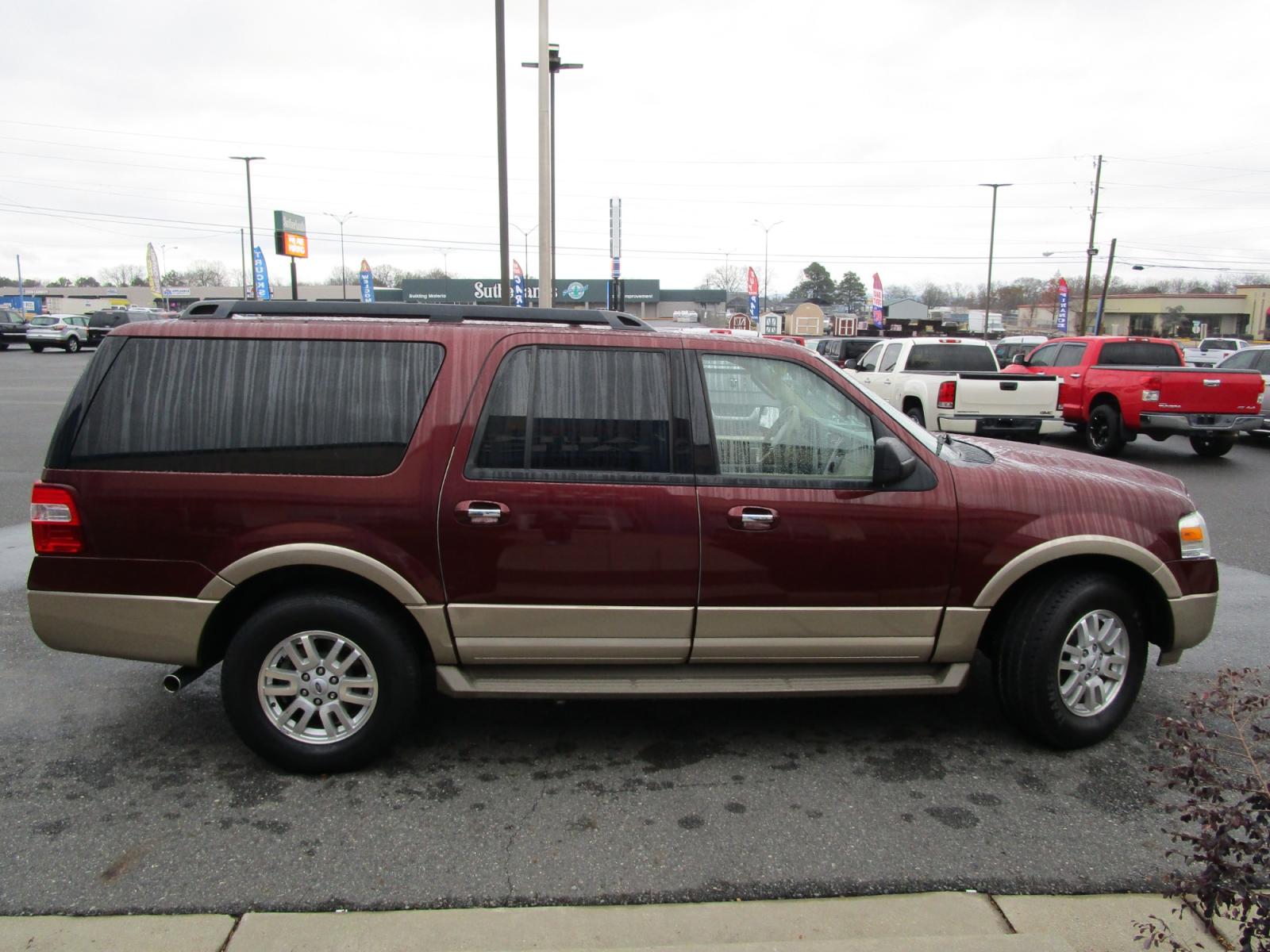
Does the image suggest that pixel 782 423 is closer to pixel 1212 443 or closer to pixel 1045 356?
pixel 1212 443

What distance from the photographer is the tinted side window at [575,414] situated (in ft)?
12.2

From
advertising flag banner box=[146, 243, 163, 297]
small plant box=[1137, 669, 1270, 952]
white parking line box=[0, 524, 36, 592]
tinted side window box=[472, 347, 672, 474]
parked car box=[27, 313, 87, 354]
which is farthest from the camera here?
advertising flag banner box=[146, 243, 163, 297]

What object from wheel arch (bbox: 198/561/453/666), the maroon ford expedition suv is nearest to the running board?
the maroon ford expedition suv

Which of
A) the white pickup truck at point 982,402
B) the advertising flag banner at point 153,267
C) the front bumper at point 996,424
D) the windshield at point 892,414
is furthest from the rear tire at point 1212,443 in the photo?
the advertising flag banner at point 153,267

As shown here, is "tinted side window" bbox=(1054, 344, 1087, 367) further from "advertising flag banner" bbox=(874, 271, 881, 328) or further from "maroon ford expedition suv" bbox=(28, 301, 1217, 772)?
"advertising flag banner" bbox=(874, 271, 881, 328)

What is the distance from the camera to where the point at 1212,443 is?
45.6 ft

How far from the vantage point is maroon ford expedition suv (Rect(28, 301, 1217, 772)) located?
11.9 feet

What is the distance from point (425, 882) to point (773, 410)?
2.27 meters

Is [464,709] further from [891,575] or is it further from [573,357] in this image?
[891,575]

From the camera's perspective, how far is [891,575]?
3.80 metres

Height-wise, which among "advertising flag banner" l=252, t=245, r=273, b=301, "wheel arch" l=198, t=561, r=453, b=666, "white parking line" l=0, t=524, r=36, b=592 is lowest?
"white parking line" l=0, t=524, r=36, b=592

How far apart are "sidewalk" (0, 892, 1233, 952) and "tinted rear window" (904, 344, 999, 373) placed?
13.2 m

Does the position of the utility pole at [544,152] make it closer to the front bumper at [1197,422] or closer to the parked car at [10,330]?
the front bumper at [1197,422]

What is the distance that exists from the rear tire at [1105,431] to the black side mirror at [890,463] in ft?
36.7
